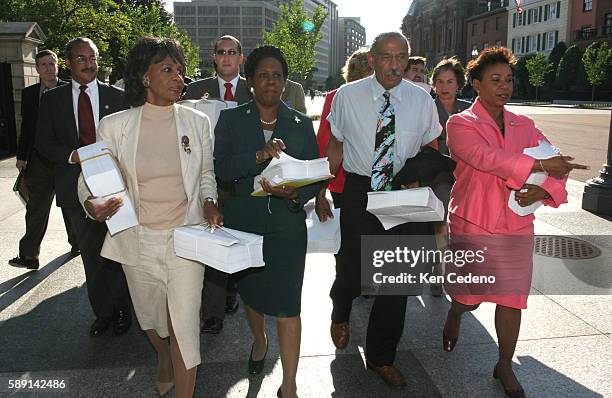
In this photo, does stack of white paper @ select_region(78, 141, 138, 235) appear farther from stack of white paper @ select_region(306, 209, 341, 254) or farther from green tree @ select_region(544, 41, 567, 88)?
green tree @ select_region(544, 41, 567, 88)

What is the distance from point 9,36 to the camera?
13727 millimetres

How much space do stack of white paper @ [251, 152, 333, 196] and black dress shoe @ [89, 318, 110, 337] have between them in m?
2.38

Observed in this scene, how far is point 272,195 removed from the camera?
3.33 meters

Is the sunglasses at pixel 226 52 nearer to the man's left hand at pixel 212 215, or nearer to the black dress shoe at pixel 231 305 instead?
the black dress shoe at pixel 231 305

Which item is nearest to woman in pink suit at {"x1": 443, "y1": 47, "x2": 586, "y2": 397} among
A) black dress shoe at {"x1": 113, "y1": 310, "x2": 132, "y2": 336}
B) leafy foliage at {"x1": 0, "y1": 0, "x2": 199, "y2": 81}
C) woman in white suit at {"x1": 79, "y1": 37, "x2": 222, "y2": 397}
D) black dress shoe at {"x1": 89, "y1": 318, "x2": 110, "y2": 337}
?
woman in white suit at {"x1": 79, "y1": 37, "x2": 222, "y2": 397}

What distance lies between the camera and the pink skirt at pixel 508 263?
3.59 m

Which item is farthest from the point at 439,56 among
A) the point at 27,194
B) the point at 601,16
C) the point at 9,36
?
the point at 27,194

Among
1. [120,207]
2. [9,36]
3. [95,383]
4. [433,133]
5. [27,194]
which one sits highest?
[9,36]

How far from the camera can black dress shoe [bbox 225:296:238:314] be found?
16.6 feet

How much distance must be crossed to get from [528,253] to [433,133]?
1.01 metres

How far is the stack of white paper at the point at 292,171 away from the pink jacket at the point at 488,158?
45.1 inches

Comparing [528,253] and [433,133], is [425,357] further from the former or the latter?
[433,133]

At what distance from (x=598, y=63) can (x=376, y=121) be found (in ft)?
169

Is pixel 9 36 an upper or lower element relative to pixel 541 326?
upper
